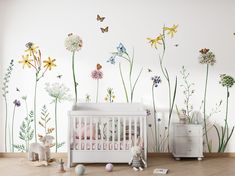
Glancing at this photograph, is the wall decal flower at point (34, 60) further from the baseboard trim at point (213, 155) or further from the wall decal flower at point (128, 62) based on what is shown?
the baseboard trim at point (213, 155)

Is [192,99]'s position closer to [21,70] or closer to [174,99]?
[174,99]

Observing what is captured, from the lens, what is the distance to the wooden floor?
131 inches

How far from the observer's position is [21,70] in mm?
4066

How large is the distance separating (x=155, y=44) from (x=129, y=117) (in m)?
0.98

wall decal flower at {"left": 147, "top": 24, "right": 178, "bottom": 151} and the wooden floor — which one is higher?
wall decal flower at {"left": 147, "top": 24, "right": 178, "bottom": 151}

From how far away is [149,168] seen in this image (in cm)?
355

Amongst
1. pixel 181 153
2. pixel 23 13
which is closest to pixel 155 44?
pixel 181 153

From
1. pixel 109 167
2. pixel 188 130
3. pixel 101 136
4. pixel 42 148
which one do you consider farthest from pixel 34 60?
pixel 188 130

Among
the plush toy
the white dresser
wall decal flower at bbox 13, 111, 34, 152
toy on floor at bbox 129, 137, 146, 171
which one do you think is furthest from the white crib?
wall decal flower at bbox 13, 111, 34, 152

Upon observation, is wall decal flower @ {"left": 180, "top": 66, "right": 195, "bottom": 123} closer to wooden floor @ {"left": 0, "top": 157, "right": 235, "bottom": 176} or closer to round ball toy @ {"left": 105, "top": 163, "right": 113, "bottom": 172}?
wooden floor @ {"left": 0, "top": 157, "right": 235, "bottom": 176}

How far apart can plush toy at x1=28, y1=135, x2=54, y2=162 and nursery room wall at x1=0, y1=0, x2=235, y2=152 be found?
0.98ft

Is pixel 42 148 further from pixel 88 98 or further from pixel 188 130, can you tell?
pixel 188 130

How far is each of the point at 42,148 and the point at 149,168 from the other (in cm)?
112

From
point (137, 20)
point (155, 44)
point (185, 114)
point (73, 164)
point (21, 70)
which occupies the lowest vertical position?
point (73, 164)
